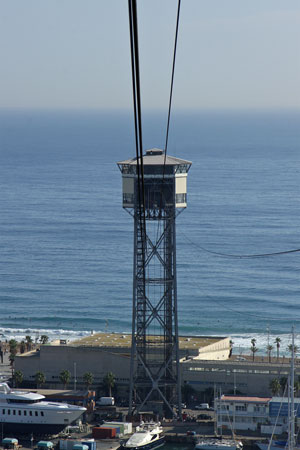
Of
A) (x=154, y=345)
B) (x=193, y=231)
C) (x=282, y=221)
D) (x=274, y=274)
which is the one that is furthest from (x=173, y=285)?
(x=282, y=221)

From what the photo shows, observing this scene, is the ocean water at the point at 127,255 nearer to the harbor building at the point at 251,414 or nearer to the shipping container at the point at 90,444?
the harbor building at the point at 251,414

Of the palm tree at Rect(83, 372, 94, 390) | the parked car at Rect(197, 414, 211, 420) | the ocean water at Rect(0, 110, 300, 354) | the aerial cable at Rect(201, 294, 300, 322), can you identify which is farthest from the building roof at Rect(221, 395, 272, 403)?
the aerial cable at Rect(201, 294, 300, 322)

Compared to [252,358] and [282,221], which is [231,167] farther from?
[252,358]

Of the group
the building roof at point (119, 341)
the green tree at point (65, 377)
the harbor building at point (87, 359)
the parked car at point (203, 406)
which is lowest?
the parked car at point (203, 406)

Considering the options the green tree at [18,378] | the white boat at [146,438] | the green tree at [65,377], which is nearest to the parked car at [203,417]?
the white boat at [146,438]

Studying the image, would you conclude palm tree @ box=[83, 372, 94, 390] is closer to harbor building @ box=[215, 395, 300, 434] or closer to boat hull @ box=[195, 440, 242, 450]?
harbor building @ box=[215, 395, 300, 434]

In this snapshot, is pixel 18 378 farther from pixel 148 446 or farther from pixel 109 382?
pixel 148 446

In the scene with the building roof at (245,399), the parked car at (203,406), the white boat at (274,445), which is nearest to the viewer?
the white boat at (274,445)
